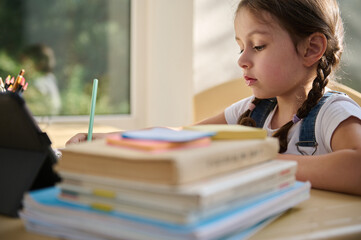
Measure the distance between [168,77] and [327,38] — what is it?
56.1 inches

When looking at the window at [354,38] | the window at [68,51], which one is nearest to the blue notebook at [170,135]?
the window at [68,51]

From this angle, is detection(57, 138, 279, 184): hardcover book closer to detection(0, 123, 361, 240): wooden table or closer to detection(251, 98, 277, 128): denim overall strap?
detection(0, 123, 361, 240): wooden table

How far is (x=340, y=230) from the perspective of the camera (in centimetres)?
50

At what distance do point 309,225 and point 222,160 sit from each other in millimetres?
156

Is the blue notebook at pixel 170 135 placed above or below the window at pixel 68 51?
below

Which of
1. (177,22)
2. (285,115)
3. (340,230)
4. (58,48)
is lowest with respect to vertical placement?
(340,230)

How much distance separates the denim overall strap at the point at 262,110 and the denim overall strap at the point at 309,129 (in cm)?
19

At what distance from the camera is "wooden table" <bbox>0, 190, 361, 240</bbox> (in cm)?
48

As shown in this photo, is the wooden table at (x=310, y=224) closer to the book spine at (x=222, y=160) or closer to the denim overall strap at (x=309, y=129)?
the book spine at (x=222, y=160)

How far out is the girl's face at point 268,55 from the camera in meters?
1.07

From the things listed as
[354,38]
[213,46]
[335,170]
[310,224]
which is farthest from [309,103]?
[354,38]

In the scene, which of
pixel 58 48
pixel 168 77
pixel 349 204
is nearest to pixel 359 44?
pixel 168 77

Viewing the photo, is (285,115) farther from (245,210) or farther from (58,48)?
(58,48)

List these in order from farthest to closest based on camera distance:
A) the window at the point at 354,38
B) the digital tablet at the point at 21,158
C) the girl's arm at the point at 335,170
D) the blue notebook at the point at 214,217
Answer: the window at the point at 354,38, the girl's arm at the point at 335,170, the digital tablet at the point at 21,158, the blue notebook at the point at 214,217
